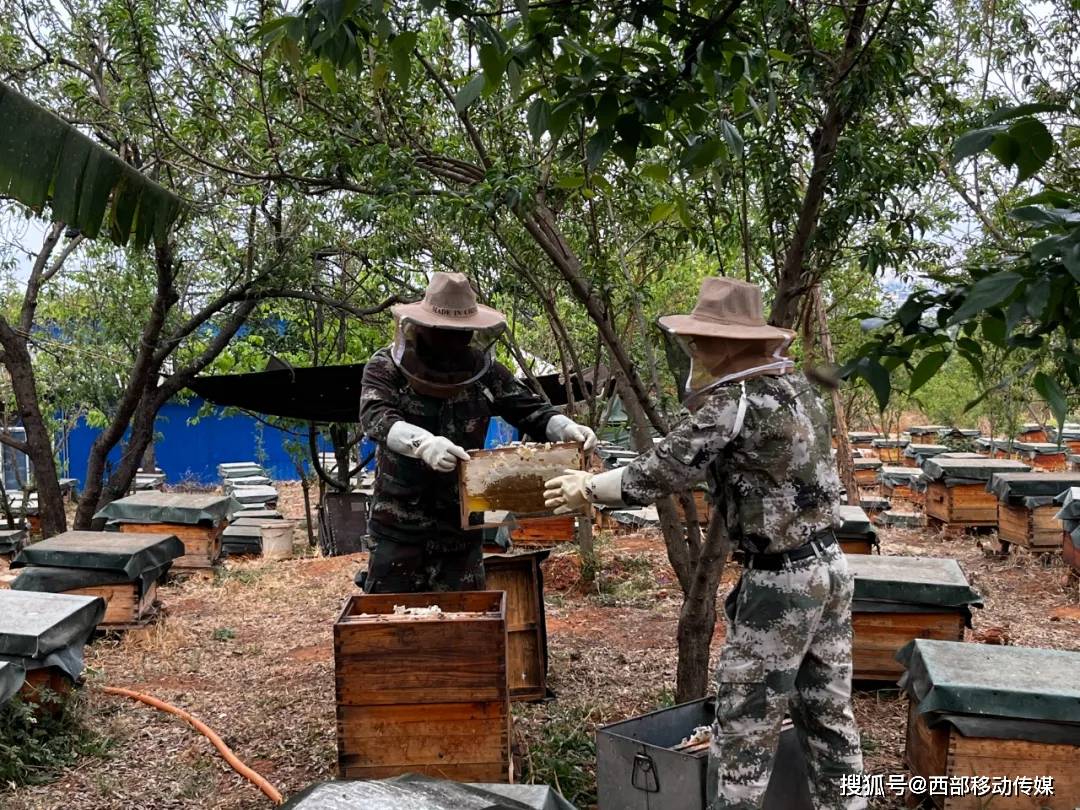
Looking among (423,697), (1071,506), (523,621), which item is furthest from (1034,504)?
(423,697)

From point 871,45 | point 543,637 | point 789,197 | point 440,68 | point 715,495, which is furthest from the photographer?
point 440,68

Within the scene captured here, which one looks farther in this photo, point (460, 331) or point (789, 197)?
point (789, 197)

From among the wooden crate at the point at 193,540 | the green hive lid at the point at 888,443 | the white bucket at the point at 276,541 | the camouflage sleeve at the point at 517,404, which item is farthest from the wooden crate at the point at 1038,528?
the green hive lid at the point at 888,443

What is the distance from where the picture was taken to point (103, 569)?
19.2ft

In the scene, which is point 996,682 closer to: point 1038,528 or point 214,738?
point 214,738

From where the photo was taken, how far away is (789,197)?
374cm

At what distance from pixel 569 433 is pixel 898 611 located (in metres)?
1.86

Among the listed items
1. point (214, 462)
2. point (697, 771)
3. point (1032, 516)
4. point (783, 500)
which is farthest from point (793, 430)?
point (214, 462)

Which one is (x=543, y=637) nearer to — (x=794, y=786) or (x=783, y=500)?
(x=794, y=786)

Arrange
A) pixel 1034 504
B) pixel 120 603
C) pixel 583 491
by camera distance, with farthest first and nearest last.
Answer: pixel 1034 504 < pixel 120 603 < pixel 583 491

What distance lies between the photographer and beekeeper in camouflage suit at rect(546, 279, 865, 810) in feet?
8.65

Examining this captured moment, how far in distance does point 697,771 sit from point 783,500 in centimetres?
81

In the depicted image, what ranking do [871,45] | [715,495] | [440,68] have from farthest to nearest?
1. [440,68]
2. [871,45]
3. [715,495]

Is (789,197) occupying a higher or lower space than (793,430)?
higher
